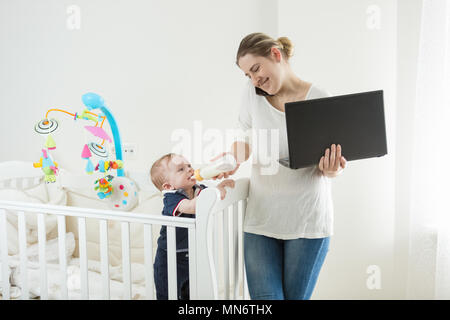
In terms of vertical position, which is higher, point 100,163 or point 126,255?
point 100,163

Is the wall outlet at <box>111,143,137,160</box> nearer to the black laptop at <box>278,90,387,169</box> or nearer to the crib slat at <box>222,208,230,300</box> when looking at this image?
the crib slat at <box>222,208,230,300</box>

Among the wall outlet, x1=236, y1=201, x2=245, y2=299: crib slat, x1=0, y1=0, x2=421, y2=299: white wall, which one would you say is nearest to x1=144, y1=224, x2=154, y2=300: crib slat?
x1=236, y1=201, x2=245, y2=299: crib slat

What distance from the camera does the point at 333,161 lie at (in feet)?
3.91

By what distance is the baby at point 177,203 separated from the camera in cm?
131

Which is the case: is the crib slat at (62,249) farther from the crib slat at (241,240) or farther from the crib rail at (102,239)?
the crib slat at (241,240)

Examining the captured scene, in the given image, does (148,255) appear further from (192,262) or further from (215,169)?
(215,169)

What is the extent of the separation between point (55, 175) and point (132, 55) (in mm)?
827

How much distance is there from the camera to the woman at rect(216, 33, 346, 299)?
1.25 meters

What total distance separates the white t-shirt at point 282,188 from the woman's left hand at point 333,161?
8cm

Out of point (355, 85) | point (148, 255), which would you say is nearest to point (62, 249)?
point (148, 255)

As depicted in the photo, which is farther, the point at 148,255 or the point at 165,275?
the point at 165,275

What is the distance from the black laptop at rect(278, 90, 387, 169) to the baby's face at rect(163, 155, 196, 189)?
383 millimetres

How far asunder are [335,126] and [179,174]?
1.76 ft
